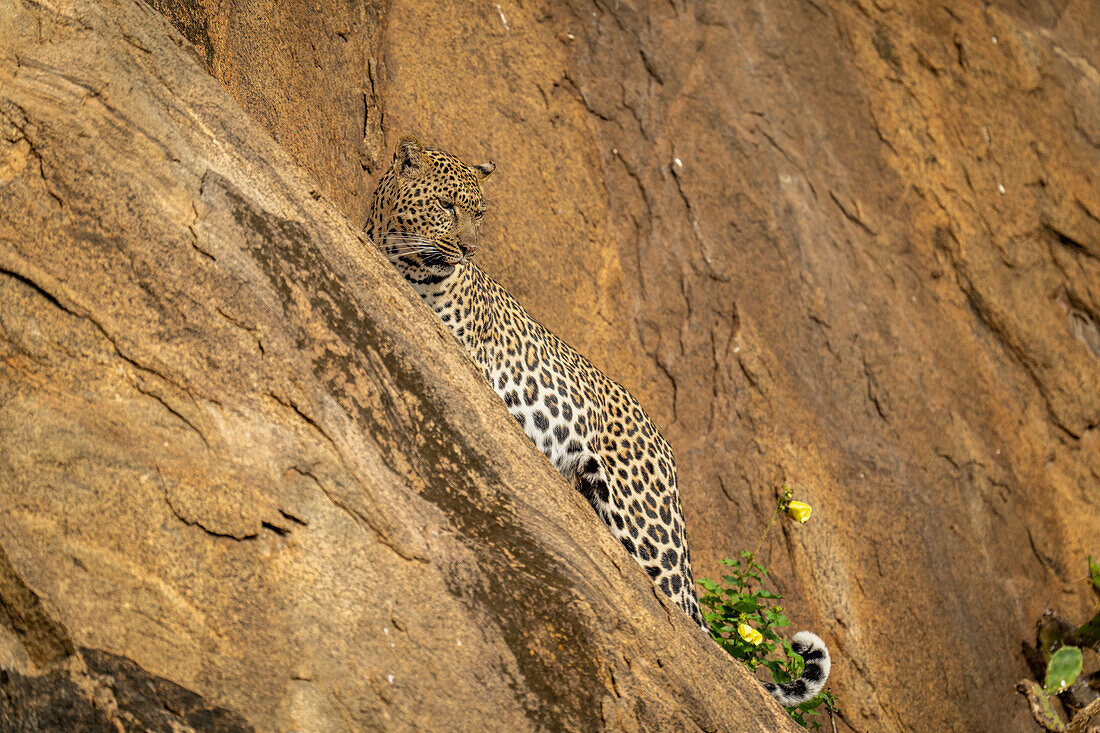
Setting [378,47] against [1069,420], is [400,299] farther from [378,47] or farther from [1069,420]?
[1069,420]

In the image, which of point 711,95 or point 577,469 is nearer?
point 577,469

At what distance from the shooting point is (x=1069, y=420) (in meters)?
9.77

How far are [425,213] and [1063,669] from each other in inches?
260

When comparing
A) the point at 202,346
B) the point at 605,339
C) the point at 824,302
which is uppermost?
the point at 202,346

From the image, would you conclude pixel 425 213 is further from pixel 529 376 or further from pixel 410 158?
pixel 529 376

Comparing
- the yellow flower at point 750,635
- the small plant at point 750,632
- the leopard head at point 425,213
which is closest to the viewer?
the yellow flower at point 750,635

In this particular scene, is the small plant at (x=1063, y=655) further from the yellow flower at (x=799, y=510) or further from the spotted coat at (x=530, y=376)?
the spotted coat at (x=530, y=376)

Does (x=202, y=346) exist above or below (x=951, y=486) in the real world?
above

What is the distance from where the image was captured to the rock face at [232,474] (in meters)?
3.02

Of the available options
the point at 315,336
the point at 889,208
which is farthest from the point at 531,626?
the point at 889,208

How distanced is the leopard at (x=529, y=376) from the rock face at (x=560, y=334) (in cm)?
68

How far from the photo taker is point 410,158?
19.7 ft

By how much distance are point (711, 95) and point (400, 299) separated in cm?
604

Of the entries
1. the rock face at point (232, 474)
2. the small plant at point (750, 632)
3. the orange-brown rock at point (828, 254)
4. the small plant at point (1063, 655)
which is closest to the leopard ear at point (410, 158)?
the orange-brown rock at point (828, 254)
